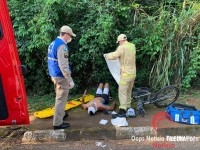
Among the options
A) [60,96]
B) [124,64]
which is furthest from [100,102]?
[60,96]

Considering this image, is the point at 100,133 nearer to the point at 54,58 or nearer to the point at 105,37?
the point at 54,58

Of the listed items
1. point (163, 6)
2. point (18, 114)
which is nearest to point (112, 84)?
point (163, 6)

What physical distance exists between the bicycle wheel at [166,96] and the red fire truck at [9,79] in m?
2.99

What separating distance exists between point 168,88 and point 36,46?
293cm

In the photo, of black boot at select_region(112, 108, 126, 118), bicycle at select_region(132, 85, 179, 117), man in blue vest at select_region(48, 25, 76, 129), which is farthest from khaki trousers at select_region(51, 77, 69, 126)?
bicycle at select_region(132, 85, 179, 117)

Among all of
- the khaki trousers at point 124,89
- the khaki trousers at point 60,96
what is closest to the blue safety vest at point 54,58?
the khaki trousers at point 60,96

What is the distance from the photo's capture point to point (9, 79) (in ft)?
15.2

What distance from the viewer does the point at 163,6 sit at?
8320 mm

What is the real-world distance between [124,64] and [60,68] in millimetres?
1432

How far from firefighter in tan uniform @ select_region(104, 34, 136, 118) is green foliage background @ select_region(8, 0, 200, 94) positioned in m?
0.71

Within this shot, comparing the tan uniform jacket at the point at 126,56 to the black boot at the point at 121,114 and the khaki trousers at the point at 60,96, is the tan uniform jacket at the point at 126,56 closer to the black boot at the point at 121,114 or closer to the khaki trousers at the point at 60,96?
the black boot at the point at 121,114

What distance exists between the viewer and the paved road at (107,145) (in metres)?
5.24

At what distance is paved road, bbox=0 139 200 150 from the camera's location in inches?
206

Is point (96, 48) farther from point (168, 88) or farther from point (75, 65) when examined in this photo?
point (168, 88)
